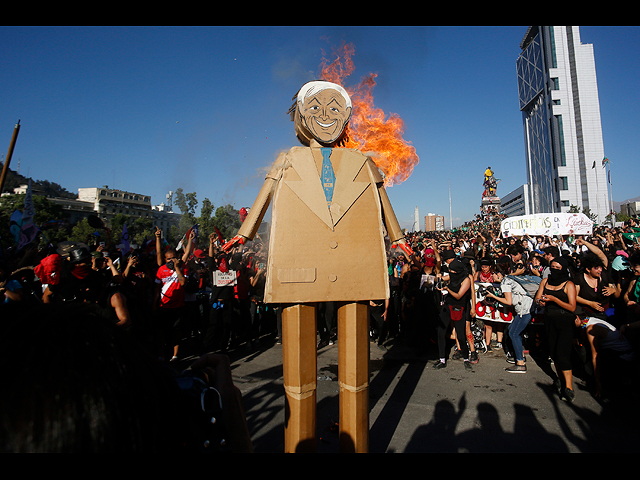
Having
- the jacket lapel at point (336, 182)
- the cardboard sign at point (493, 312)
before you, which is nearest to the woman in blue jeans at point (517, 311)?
the cardboard sign at point (493, 312)

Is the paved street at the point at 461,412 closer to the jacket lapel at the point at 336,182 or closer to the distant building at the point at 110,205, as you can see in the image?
the jacket lapel at the point at 336,182

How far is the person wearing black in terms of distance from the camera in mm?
5395

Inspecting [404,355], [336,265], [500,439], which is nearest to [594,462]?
[336,265]

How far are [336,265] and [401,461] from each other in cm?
172

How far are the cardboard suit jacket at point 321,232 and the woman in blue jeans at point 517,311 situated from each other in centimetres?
381

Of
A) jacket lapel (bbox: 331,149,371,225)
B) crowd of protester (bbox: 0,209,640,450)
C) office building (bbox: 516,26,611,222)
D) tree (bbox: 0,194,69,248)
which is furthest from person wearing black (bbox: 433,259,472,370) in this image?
office building (bbox: 516,26,611,222)

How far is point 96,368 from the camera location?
2.43 ft

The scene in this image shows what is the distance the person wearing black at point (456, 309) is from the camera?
5.39 m

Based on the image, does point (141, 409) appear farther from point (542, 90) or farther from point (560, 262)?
point (542, 90)

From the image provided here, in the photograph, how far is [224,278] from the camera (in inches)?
252

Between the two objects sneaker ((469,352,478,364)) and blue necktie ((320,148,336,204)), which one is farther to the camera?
sneaker ((469,352,478,364))

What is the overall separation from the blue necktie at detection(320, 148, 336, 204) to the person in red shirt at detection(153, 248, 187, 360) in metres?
3.76

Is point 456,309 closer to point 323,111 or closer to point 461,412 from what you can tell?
point 461,412

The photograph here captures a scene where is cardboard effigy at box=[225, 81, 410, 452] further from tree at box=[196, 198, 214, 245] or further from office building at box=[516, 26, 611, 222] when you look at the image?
office building at box=[516, 26, 611, 222]
